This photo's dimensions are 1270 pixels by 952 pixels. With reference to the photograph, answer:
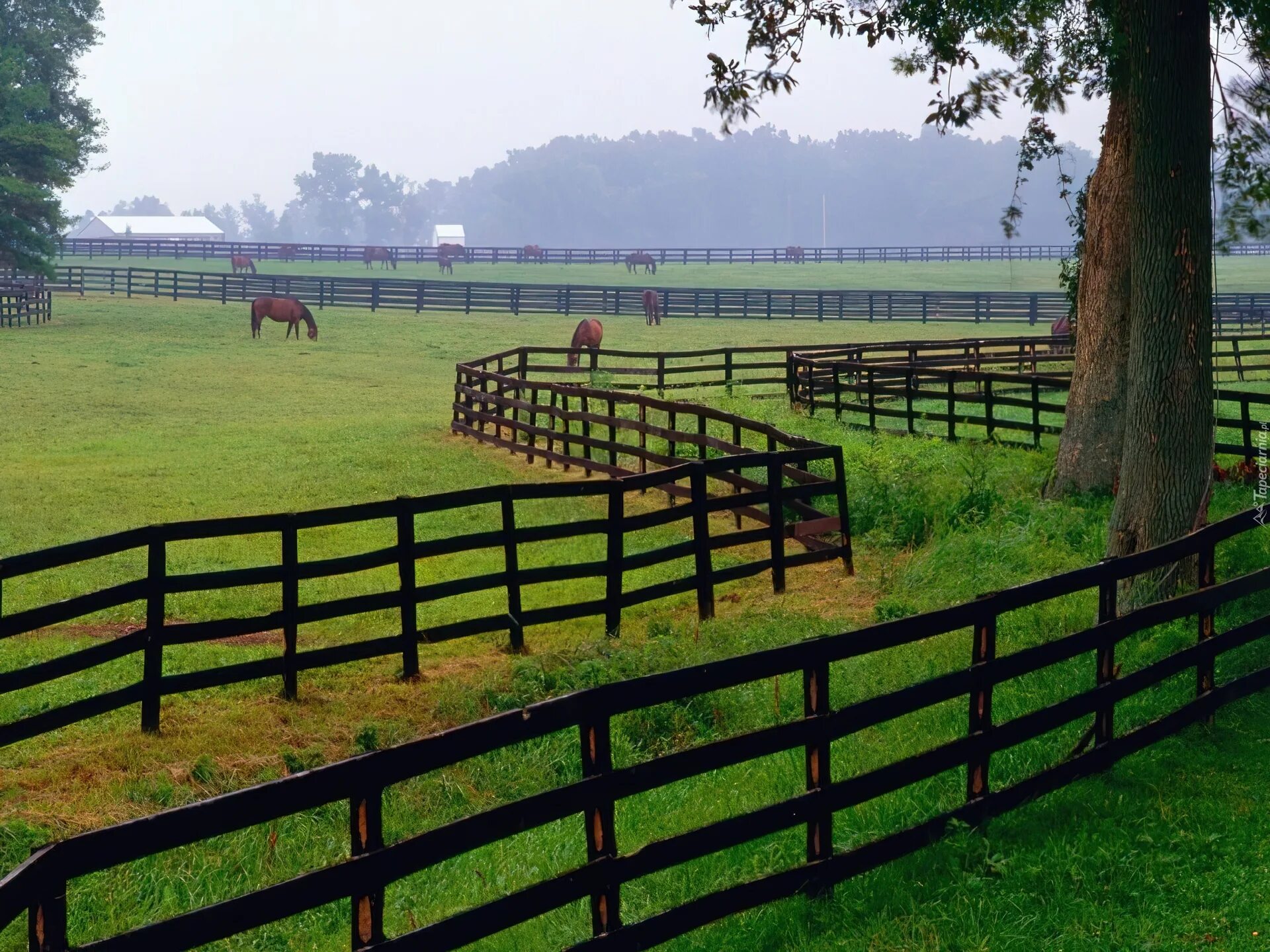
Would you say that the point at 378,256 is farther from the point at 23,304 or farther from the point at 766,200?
the point at 766,200

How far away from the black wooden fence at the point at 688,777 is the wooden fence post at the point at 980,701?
0.03ft

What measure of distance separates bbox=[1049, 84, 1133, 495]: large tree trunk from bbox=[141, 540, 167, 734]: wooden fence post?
967 cm

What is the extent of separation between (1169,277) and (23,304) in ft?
140

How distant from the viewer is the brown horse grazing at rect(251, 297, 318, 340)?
141ft

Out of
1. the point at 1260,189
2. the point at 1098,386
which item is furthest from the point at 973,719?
the point at 1098,386

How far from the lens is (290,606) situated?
906cm

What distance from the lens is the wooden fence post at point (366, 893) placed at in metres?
4.05

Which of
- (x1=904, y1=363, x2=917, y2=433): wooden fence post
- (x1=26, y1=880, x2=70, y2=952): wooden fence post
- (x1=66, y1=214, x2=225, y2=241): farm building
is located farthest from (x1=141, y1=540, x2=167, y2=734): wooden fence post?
(x1=66, y1=214, x2=225, y2=241): farm building

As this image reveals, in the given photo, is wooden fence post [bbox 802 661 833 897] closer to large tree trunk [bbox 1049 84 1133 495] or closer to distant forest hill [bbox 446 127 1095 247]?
large tree trunk [bbox 1049 84 1133 495]

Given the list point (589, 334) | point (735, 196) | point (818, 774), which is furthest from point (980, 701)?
point (735, 196)

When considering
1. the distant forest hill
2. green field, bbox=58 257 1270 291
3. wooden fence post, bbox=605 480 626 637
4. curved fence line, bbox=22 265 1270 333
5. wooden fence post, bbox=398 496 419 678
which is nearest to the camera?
wooden fence post, bbox=398 496 419 678

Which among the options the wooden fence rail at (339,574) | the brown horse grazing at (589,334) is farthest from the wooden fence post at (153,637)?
the brown horse grazing at (589,334)

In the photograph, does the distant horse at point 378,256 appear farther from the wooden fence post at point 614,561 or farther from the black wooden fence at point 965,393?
the wooden fence post at point 614,561

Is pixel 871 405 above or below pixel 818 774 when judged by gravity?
above
